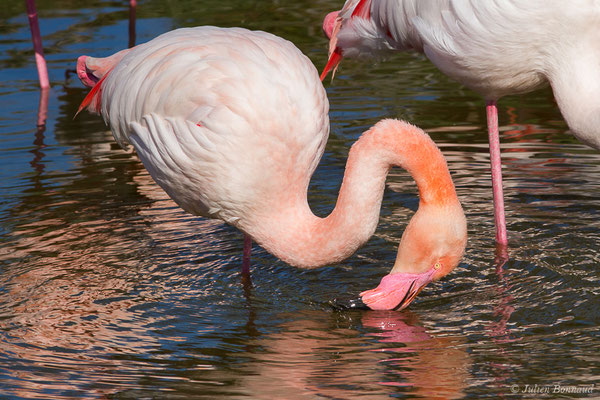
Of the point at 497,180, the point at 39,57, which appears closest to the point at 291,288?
the point at 497,180

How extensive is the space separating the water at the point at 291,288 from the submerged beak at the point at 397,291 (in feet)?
0.39

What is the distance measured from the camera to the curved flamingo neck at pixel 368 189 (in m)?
4.68

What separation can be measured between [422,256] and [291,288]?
2.93 ft

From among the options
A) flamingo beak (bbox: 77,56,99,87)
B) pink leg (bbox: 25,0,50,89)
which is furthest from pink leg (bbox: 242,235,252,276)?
pink leg (bbox: 25,0,50,89)

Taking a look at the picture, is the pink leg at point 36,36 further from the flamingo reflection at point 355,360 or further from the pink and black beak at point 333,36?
the flamingo reflection at point 355,360

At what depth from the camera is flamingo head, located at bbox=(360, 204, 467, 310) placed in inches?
182

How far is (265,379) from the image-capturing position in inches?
169

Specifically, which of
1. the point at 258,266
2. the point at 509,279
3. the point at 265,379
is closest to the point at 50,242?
the point at 258,266

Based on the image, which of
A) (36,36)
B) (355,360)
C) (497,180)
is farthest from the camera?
(36,36)

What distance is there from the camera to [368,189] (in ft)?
15.7

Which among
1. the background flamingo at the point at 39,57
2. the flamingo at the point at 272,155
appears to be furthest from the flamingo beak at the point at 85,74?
the background flamingo at the point at 39,57

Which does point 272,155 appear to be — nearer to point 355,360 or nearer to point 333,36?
point 355,360

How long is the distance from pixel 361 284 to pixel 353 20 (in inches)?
77.8

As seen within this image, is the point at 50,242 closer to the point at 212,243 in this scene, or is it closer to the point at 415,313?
the point at 212,243
